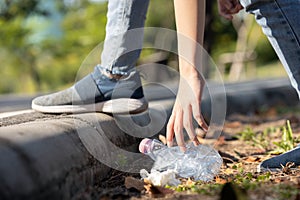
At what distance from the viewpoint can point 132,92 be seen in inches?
108

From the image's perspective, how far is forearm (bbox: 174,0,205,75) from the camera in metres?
2.17

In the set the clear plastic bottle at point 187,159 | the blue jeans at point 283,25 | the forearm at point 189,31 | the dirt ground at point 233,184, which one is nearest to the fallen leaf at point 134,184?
the dirt ground at point 233,184

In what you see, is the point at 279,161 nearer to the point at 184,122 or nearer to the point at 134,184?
the point at 184,122

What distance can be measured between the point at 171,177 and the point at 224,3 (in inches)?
43.5

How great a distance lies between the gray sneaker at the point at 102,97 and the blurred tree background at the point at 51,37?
60.4ft

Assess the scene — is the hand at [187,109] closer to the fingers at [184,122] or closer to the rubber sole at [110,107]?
the fingers at [184,122]

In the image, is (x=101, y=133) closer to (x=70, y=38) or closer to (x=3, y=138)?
(x=3, y=138)

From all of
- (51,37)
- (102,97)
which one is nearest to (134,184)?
(102,97)

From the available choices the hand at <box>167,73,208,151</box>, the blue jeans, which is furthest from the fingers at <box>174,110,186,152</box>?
the blue jeans

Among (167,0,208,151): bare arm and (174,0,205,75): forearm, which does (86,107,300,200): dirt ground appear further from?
(174,0,205,75): forearm

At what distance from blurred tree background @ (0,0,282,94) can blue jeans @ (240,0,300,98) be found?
61.5ft

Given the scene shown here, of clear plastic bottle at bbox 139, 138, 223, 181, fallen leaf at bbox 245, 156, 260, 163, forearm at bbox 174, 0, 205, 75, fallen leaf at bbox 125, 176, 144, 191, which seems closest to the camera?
fallen leaf at bbox 125, 176, 144, 191

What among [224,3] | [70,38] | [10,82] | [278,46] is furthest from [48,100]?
[10,82]

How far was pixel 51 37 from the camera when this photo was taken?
84.9ft
